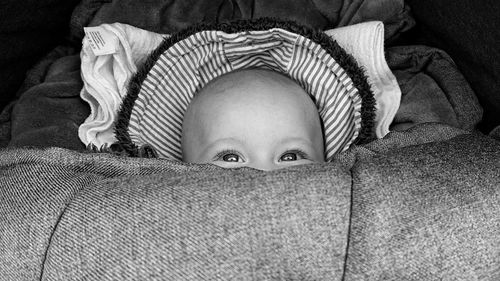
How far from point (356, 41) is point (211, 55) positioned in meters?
0.30

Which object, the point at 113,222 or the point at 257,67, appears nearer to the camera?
the point at 113,222

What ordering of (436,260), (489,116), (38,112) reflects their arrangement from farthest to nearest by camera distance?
(38,112), (489,116), (436,260)

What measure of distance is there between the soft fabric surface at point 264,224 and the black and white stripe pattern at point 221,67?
1.39ft

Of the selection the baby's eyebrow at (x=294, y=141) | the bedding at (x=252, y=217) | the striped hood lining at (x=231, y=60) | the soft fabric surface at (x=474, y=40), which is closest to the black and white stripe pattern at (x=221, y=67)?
the striped hood lining at (x=231, y=60)

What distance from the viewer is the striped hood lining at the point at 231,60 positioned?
1.14 metres

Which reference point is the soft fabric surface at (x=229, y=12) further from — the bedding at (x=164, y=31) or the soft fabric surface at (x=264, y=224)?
the soft fabric surface at (x=264, y=224)

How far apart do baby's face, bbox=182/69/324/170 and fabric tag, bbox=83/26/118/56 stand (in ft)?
0.64

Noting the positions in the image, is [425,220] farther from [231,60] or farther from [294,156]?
[231,60]

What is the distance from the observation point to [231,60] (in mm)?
1235

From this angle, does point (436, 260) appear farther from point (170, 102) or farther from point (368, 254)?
point (170, 102)

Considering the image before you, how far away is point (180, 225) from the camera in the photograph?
2.14 ft

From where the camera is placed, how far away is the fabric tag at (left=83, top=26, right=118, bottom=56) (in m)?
1.14

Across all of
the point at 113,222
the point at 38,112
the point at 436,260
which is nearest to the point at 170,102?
the point at 38,112

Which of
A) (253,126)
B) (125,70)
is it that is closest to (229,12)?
(125,70)
